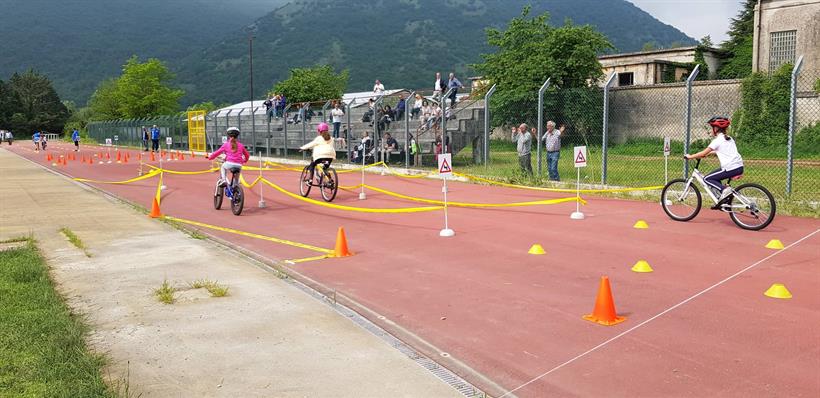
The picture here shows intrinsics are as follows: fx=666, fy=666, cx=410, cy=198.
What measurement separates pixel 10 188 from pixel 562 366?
20139 mm

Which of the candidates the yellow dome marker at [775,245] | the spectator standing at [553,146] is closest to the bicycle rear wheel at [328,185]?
the spectator standing at [553,146]

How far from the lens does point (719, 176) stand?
1091 cm

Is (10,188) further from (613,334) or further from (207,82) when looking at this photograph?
(207,82)

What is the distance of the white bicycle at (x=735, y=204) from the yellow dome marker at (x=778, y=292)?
13.0 feet

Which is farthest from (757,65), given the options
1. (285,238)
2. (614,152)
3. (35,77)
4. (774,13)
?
(35,77)

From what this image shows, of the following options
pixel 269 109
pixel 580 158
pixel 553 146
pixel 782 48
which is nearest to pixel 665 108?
pixel 782 48

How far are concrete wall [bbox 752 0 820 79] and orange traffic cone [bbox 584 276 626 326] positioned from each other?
35.4m

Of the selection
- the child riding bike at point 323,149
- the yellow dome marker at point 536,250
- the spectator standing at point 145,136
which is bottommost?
the yellow dome marker at point 536,250

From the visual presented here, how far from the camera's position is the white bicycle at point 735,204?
10438 millimetres

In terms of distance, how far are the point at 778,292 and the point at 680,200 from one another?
204 inches

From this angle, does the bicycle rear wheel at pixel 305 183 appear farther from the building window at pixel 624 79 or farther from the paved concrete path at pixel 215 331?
the building window at pixel 624 79

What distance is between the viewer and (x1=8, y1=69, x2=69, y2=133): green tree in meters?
113

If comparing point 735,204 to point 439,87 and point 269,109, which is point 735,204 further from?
point 269,109

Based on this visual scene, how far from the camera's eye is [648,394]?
443 centimetres
